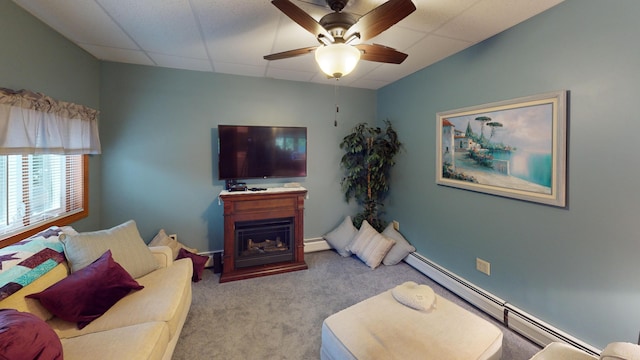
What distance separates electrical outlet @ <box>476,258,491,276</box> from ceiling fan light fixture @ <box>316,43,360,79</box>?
221 cm

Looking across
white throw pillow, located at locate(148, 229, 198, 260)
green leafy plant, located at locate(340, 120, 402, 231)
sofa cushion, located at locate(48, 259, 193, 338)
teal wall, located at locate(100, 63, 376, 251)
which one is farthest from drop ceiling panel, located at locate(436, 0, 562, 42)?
white throw pillow, located at locate(148, 229, 198, 260)

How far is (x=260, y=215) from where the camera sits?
308 centimetres

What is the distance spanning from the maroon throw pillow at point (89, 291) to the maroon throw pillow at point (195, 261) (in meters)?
1.13

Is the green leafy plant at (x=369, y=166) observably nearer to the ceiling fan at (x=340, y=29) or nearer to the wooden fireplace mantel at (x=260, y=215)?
the wooden fireplace mantel at (x=260, y=215)

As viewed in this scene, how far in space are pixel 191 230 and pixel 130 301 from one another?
163 centimetres

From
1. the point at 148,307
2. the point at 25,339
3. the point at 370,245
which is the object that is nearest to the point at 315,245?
the point at 370,245

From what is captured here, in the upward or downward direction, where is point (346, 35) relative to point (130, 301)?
upward

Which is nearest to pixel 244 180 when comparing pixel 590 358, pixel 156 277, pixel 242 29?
pixel 156 277

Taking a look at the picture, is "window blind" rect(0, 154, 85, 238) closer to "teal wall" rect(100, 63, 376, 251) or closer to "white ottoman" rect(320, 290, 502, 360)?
"teal wall" rect(100, 63, 376, 251)

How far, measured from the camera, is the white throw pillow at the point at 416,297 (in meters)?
1.69

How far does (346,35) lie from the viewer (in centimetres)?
168

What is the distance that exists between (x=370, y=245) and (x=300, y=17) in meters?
2.73

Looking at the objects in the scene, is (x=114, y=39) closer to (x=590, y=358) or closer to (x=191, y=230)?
(x=191, y=230)

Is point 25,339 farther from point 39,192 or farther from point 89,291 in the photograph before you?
point 39,192
